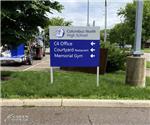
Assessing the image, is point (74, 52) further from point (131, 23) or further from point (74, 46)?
point (131, 23)

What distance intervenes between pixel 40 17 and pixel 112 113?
509 cm

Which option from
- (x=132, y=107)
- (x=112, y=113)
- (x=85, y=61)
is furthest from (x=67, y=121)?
(x=85, y=61)

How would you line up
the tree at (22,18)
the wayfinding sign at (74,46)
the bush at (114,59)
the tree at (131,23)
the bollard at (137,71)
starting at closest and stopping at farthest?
the wayfinding sign at (74,46)
the bollard at (137,71)
the tree at (22,18)
the bush at (114,59)
the tree at (131,23)

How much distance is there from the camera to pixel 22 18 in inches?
461

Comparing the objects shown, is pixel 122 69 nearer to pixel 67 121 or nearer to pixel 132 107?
pixel 132 107

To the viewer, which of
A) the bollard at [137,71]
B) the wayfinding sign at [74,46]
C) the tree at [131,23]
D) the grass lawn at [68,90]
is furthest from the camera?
the tree at [131,23]

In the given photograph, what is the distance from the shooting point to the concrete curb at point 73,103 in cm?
843

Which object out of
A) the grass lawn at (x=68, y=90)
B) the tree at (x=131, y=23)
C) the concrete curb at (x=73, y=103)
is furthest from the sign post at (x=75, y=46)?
the tree at (x=131, y=23)

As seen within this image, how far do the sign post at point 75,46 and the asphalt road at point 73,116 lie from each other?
235cm

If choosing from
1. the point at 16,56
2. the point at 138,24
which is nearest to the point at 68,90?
the point at 138,24

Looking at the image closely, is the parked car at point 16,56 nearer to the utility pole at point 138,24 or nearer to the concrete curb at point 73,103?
the utility pole at point 138,24

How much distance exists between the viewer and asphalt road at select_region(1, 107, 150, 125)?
7066 mm

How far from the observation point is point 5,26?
1148cm

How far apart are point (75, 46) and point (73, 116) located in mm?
3226
